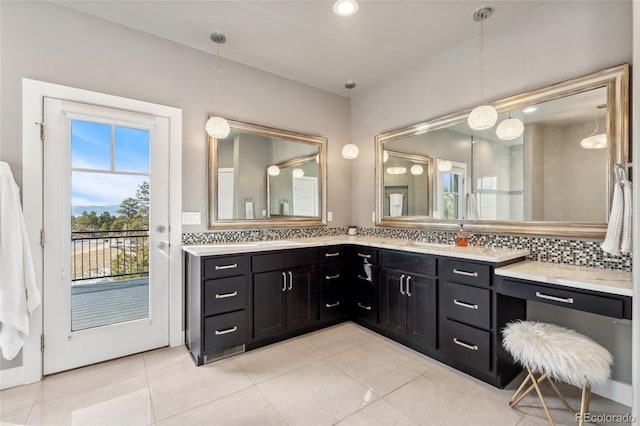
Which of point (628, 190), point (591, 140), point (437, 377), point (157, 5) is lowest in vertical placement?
point (437, 377)

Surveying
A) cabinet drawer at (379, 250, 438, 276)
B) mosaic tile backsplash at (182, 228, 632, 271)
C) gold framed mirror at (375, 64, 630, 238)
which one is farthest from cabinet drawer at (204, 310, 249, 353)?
gold framed mirror at (375, 64, 630, 238)

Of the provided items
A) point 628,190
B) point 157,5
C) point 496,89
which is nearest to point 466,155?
point 496,89

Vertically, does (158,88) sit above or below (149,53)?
below

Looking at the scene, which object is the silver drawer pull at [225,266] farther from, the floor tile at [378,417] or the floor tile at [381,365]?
the floor tile at [378,417]

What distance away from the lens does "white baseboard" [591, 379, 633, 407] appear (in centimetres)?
189

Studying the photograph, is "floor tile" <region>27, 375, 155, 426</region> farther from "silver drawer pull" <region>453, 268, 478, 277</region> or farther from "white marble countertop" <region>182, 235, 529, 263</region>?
"silver drawer pull" <region>453, 268, 478, 277</region>

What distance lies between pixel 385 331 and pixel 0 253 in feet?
10.3

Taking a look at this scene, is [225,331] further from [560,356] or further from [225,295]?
[560,356]

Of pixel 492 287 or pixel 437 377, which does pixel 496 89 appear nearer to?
pixel 492 287

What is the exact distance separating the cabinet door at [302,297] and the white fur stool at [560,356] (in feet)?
5.65

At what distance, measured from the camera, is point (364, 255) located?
3131 millimetres

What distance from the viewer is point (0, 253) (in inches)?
78.8

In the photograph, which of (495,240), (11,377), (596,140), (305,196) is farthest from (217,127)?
(596,140)

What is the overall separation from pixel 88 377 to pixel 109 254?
3.11 ft
